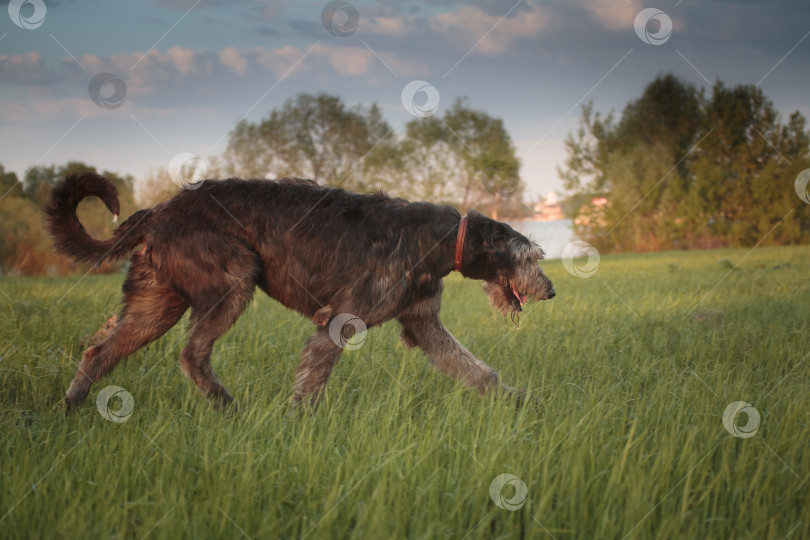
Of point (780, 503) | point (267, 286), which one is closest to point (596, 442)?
point (780, 503)

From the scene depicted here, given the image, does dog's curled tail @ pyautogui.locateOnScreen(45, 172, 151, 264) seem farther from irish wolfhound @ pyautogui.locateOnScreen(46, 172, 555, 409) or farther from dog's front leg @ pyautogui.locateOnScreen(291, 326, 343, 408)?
dog's front leg @ pyautogui.locateOnScreen(291, 326, 343, 408)

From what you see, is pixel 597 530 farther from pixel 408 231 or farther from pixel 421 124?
pixel 421 124

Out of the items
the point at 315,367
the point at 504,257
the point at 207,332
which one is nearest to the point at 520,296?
the point at 504,257

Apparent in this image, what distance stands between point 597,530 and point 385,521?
0.83 meters

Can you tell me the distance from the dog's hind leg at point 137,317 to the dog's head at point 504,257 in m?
2.10

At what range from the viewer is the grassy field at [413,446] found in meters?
2.33

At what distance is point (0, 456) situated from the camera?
9.53ft

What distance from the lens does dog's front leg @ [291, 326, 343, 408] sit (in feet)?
12.5

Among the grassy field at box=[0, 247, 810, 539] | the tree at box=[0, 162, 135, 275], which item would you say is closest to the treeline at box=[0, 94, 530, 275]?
the tree at box=[0, 162, 135, 275]

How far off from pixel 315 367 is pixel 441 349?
104 cm

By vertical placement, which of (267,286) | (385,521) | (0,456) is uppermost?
(267,286)

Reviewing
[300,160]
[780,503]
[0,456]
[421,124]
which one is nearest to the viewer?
[780,503]

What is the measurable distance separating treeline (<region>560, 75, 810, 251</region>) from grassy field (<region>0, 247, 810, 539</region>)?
61.9ft

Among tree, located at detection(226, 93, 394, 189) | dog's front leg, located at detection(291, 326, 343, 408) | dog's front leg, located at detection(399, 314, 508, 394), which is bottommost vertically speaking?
dog's front leg, located at detection(291, 326, 343, 408)
